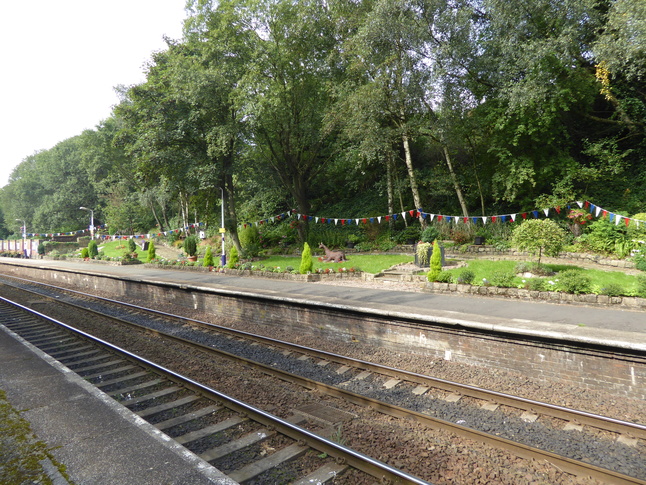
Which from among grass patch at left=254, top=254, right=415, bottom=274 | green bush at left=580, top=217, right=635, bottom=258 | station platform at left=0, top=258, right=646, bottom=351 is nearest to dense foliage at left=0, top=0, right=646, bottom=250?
green bush at left=580, top=217, right=635, bottom=258

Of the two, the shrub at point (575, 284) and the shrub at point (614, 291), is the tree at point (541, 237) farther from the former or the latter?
the shrub at point (614, 291)

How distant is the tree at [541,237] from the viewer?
43.4 feet

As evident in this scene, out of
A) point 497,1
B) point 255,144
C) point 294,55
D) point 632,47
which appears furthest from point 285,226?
point 632,47

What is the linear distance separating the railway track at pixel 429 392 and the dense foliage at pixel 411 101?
13590 millimetres

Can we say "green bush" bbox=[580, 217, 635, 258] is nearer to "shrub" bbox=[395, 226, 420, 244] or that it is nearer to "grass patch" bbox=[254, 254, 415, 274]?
"grass patch" bbox=[254, 254, 415, 274]

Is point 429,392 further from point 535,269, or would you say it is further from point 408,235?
point 408,235

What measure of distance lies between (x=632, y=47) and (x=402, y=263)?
1195 centimetres

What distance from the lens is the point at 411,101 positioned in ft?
68.7

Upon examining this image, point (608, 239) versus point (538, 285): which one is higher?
point (608, 239)

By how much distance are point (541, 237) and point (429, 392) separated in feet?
30.9

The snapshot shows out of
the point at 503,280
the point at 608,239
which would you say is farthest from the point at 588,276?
the point at 608,239

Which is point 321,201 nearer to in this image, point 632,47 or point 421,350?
point 632,47

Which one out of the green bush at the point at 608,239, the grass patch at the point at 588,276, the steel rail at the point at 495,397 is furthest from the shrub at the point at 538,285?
the green bush at the point at 608,239

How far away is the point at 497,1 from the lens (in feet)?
56.7
